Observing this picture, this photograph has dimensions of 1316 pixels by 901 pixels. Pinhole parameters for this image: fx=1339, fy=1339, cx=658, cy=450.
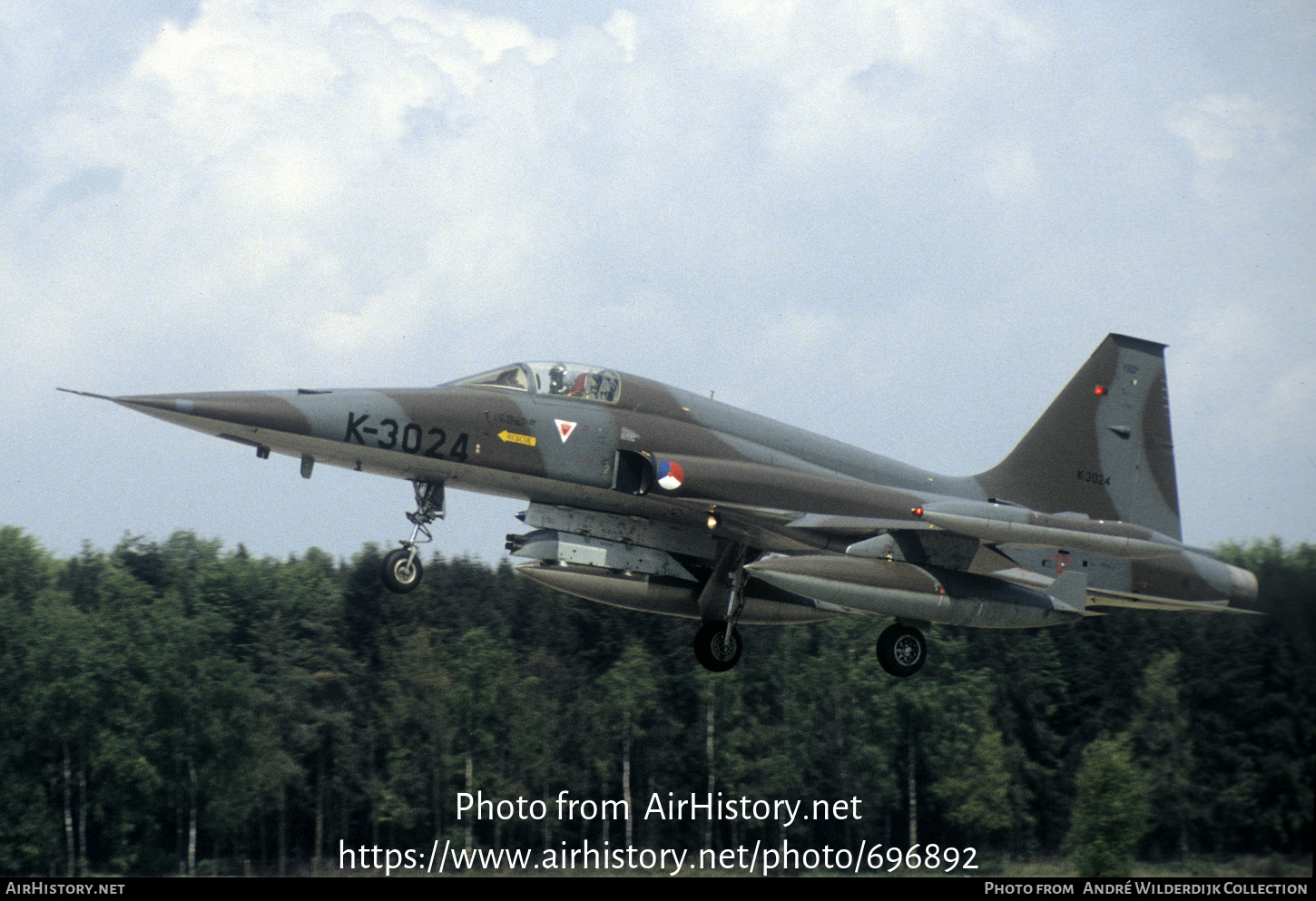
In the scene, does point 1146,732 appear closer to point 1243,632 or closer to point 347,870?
point 1243,632

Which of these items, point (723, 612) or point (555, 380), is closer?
point (555, 380)

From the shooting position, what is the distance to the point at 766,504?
59.5ft

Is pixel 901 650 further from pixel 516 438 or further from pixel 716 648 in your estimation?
pixel 516 438

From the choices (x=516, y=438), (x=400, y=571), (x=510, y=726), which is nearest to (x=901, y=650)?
(x=516, y=438)

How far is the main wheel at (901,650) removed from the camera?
19562 mm

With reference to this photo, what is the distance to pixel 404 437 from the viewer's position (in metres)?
16.6

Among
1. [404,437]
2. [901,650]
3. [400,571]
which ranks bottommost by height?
[901,650]

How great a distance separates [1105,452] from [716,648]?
713cm

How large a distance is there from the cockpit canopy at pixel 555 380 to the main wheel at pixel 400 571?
240 cm

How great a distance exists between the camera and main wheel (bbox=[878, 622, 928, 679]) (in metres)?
19.6

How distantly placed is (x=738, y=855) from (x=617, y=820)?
475 cm

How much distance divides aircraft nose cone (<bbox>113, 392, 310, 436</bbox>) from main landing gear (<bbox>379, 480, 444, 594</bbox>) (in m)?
1.92

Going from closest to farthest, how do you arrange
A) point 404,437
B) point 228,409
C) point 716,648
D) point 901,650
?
point 228,409 < point 404,437 < point 901,650 < point 716,648

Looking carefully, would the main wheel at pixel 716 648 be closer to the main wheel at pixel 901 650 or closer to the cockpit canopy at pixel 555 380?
the main wheel at pixel 901 650
